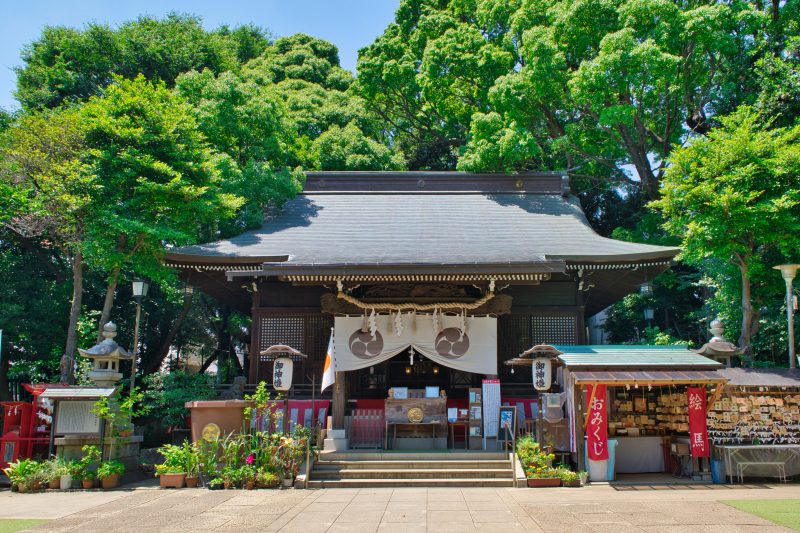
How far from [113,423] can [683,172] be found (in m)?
13.0

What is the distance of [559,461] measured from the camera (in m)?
11.5

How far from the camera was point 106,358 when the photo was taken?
12359mm

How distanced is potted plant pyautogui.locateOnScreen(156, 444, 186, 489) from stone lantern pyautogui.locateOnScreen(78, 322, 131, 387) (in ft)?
6.96

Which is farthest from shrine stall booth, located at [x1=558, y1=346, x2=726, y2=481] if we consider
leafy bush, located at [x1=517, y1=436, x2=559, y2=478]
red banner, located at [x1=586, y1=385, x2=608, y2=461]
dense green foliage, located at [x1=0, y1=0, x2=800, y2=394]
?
dense green foliage, located at [x1=0, y1=0, x2=800, y2=394]

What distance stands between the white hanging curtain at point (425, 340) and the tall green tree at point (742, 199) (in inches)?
192

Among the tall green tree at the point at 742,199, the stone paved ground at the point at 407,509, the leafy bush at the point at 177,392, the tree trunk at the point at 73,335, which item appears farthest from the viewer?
the leafy bush at the point at 177,392

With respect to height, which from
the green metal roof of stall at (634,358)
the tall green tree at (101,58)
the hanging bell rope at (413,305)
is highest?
the tall green tree at (101,58)

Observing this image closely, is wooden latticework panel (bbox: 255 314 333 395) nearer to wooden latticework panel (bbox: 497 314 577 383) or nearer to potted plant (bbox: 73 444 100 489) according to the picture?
wooden latticework panel (bbox: 497 314 577 383)

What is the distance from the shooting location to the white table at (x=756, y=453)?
10.9 metres

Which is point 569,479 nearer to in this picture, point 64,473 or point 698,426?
point 698,426

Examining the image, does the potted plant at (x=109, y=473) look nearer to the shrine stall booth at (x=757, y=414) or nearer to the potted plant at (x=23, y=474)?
the potted plant at (x=23, y=474)

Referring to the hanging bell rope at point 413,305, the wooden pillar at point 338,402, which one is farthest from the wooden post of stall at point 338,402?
the hanging bell rope at point 413,305

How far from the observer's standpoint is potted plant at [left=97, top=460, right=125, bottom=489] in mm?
11055

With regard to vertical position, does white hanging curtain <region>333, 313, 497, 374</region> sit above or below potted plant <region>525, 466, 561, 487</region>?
above
